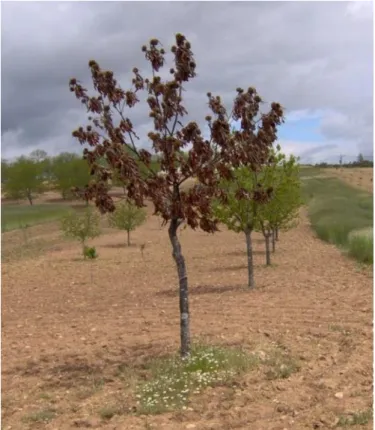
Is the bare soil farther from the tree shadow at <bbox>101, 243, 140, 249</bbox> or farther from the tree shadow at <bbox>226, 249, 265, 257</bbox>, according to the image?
the tree shadow at <bbox>101, 243, 140, 249</bbox>

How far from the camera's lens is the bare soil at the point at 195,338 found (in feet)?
20.0

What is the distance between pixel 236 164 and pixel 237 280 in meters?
9.97

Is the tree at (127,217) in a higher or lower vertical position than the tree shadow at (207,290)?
higher

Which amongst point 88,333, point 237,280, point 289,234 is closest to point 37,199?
point 289,234

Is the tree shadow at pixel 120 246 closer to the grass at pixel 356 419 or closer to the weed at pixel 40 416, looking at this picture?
the weed at pixel 40 416

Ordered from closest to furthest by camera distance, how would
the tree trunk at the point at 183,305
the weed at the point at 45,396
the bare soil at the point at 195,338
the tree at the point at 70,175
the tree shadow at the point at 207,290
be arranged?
1. the bare soil at the point at 195,338
2. the weed at the point at 45,396
3. the tree trunk at the point at 183,305
4. the tree shadow at the point at 207,290
5. the tree at the point at 70,175

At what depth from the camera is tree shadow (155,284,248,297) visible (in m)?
14.8

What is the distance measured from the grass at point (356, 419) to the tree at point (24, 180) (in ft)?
235

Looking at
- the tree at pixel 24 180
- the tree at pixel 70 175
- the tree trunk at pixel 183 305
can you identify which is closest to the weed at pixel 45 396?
the tree trunk at pixel 183 305

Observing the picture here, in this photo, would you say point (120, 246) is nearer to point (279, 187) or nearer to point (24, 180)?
point (279, 187)

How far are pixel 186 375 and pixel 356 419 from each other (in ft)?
7.56

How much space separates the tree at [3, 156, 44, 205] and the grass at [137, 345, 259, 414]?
2722 inches

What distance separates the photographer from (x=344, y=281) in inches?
583

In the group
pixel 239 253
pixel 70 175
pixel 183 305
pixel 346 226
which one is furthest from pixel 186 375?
pixel 70 175
